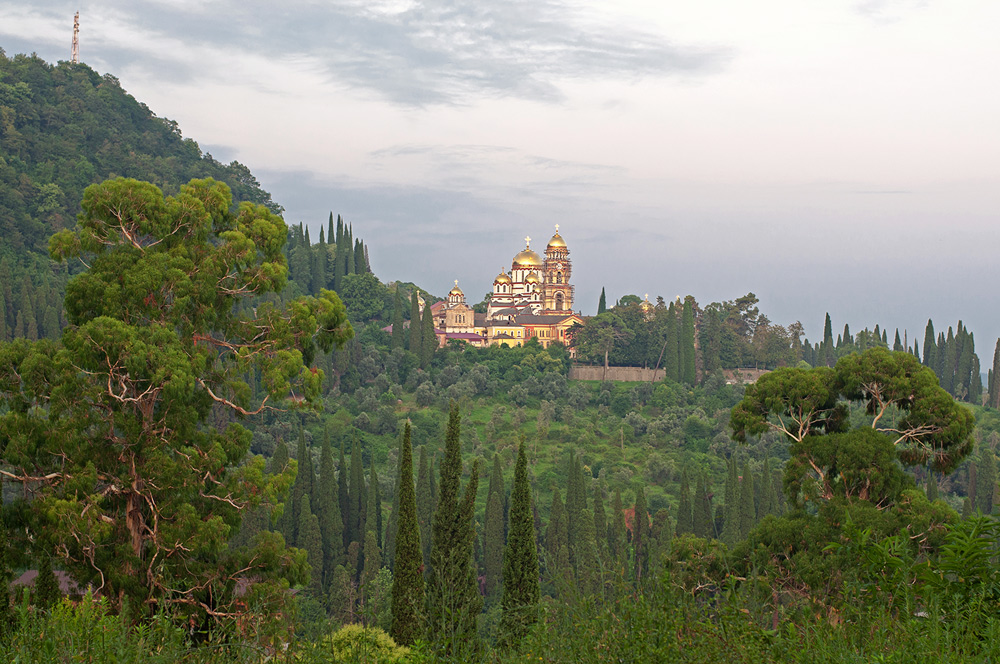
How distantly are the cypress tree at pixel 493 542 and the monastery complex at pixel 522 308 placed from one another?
29.0m

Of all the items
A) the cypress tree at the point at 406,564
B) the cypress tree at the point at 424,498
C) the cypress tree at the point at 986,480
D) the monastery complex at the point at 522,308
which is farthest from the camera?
the monastery complex at the point at 522,308

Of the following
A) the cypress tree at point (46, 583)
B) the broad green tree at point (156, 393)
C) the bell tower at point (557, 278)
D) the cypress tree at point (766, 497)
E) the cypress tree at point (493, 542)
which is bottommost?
the cypress tree at point (493, 542)

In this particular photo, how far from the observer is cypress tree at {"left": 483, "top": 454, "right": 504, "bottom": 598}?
36.6m

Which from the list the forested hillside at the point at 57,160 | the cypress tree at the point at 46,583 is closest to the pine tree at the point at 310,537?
the forested hillside at the point at 57,160

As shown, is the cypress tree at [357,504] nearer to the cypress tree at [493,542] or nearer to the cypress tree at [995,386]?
the cypress tree at [493,542]

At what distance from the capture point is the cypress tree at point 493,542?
120 ft

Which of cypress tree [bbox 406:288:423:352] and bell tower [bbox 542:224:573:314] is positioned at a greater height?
bell tower [bbox 542:224:573:314]

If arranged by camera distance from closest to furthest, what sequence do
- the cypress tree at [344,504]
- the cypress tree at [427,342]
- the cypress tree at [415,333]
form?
the cypress tree at [344,504]
the cypress tree at [427,342]
the cypress tree at [415,333]

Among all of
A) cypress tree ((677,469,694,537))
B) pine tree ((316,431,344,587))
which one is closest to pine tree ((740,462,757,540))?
cypress tree ((677,469,694,537))

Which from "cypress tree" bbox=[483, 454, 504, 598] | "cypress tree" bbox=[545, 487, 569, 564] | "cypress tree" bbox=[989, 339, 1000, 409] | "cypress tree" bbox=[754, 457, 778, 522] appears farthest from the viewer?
"cypress tree" bbox=[989, 339, 1000, 409]

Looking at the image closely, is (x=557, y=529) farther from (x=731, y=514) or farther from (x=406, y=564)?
(x=406, y=564)

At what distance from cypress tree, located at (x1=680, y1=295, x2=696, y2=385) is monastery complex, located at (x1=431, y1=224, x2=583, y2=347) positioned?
32.6ft

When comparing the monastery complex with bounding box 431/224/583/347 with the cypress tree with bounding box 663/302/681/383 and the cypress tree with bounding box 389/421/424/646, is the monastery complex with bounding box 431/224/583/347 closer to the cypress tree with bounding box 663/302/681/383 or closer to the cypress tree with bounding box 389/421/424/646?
the cypress tree with bounding box 663/302/681/383

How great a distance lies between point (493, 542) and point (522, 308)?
1399 inches
